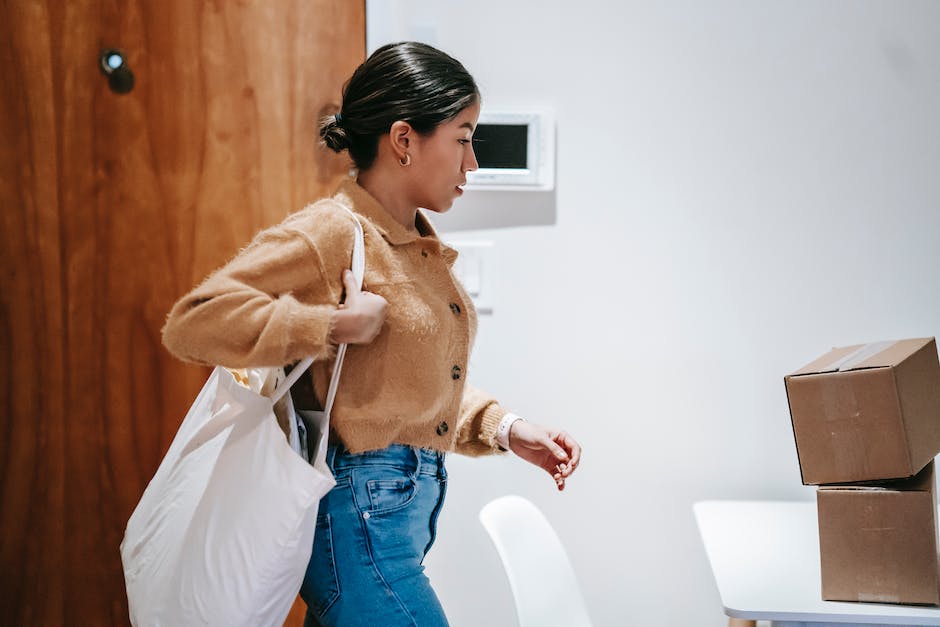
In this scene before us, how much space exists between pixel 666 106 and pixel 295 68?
0.86 m

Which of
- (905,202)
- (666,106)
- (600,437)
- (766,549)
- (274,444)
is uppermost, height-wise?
(666,106)

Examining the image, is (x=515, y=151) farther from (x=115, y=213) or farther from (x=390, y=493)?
(x=390, y=493)

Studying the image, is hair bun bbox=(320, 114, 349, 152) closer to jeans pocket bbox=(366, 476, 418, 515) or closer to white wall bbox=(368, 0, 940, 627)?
jeans pocket bbox=(366, 476, 418, 515)

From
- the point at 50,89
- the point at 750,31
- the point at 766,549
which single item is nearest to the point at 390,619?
the point at 766,549

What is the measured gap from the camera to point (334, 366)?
1.11m

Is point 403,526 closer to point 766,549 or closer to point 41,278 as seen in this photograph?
point 766,549

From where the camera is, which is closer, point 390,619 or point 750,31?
point 390,619

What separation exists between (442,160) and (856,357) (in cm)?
80

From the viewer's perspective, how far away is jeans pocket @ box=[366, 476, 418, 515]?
114 centimetres

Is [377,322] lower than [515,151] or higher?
lower

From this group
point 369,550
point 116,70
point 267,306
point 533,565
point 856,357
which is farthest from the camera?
point 116,70

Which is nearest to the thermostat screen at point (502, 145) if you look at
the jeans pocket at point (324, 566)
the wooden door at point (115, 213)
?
the wooden door at point (115, 213)

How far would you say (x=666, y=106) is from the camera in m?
1.97

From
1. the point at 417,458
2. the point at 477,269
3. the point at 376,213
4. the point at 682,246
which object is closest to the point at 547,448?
the point at 417,458
